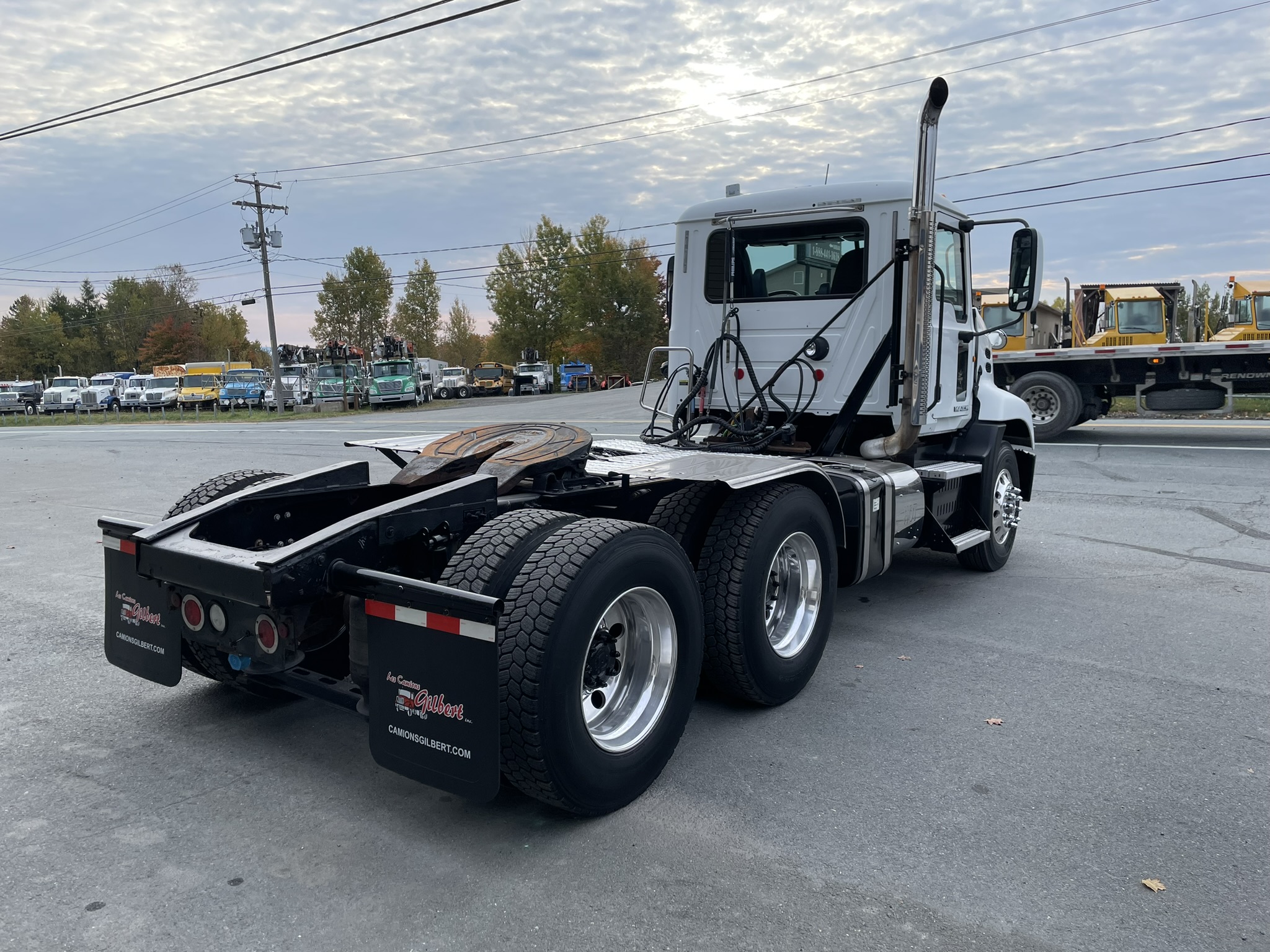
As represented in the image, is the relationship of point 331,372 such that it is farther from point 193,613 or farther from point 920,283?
point 193,613

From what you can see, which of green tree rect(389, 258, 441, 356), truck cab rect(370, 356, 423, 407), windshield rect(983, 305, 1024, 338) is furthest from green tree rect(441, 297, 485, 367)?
windshield rect(983, 305, 1024, 338)

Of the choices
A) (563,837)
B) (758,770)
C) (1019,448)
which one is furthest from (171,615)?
(1019,448)

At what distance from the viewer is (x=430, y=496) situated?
3541mm

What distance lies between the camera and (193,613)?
11.0 feet

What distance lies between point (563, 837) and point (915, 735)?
1675 mm

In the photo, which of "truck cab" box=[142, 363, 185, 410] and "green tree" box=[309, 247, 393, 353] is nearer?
"truck cab" box=[142, 363, 185, 410]

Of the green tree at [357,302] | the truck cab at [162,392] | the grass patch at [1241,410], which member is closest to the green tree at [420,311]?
the green tree at [357,302]

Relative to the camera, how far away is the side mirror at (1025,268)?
227 inches

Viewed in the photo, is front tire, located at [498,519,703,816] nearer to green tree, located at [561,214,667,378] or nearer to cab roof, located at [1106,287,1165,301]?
cab roof, located at [1106,287,1165,301]

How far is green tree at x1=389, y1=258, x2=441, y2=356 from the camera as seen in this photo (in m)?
73.2

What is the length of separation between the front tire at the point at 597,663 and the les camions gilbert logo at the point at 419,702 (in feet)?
0.53

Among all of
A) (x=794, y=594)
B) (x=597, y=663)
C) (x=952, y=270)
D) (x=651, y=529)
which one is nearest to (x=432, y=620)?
(x=597, y=663)

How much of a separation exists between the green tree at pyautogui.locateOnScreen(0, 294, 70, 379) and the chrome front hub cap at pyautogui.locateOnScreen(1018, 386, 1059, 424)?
9774cm

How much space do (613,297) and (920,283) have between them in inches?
2547
